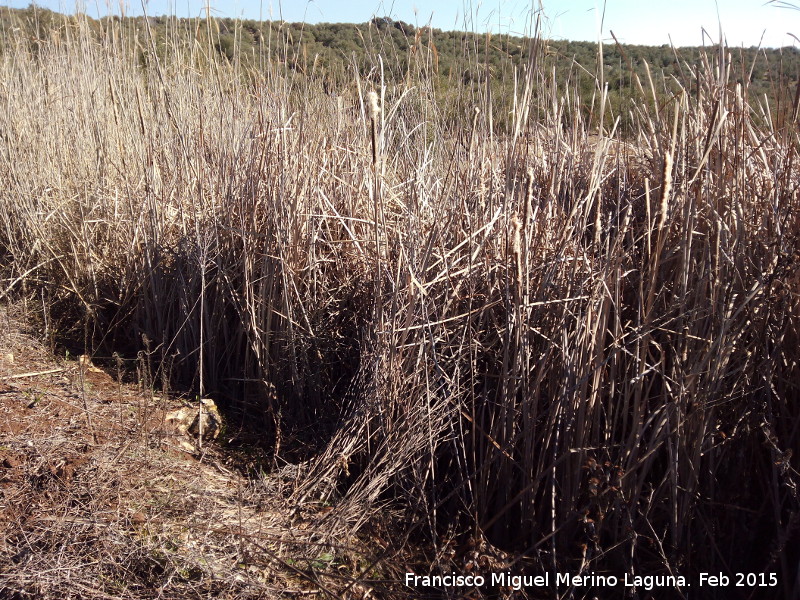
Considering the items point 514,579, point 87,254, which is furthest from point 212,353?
point 514,579

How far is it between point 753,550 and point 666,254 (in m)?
0.87

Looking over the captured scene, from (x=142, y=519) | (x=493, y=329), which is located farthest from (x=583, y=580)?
(x=142, y=519)

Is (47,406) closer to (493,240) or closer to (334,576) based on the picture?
(334,576)

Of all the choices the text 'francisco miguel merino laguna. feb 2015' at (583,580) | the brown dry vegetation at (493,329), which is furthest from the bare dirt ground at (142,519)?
the text 'francisco miguel merino laguna. feb 2015' at (583,580)

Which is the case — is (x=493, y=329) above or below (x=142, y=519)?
above

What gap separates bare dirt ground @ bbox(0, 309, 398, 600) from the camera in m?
1.64

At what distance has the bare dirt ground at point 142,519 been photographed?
5.38 feet

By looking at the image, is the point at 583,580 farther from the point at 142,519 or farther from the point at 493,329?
the point at 142,519

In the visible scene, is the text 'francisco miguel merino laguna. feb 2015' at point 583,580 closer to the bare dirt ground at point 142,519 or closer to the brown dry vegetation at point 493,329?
the brown dry vegetation at point 493,329

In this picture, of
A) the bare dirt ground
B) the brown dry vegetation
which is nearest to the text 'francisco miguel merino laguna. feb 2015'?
the brown dry vegetation

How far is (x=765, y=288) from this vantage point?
5.55 feet

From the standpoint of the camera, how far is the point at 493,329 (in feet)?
6.89

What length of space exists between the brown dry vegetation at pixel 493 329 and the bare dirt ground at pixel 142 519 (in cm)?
2

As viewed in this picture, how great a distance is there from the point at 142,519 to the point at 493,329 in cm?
120
